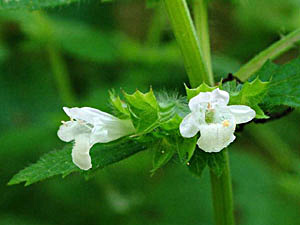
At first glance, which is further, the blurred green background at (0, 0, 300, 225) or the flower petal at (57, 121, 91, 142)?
the blurred green background at (0, 0, 300, 225)

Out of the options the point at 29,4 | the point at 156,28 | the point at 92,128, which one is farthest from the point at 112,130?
the point at 156,28

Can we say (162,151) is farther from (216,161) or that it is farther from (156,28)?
(156,28)

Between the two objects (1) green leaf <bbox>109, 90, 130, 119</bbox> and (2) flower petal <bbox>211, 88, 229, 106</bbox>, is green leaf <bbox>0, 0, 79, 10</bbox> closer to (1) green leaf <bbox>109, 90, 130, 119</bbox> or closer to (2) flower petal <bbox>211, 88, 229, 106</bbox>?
(1) green leaf <bbox>109, 90, 130, 119</bbox>

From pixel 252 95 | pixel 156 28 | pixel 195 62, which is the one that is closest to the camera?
pixel 252 95

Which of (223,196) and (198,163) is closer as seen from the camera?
(198,163)

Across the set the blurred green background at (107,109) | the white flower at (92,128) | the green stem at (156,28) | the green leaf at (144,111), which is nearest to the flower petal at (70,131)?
the white flower at (92,128)

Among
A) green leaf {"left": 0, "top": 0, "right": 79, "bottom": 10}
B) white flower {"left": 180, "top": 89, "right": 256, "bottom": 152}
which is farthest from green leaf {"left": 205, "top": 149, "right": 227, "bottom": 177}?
green leaf {"left": 0, "top": 0, "right": 79, "bottom": 10}

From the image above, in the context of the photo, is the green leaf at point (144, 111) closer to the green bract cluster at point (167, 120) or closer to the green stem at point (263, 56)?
the green bract cluster at point (167, 120)

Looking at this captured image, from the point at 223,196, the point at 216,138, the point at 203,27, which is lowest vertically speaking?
the point at 223,196
